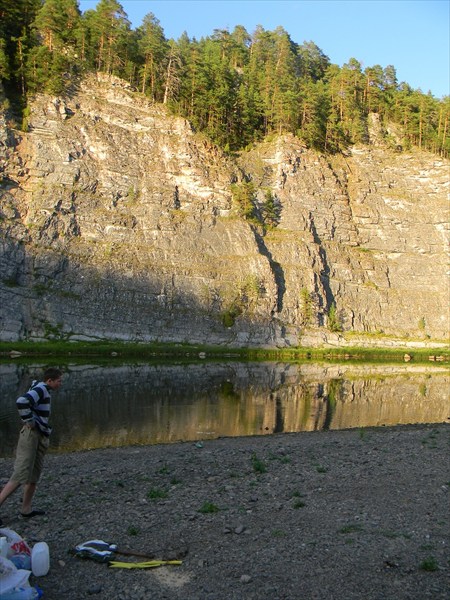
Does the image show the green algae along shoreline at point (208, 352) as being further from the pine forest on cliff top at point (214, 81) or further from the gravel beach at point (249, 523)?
the gravel beach at point (249, 523)

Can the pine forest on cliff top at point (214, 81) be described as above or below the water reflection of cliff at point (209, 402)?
above

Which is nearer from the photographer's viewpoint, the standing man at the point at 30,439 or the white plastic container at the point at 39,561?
the white plastic container at the point at 39,561

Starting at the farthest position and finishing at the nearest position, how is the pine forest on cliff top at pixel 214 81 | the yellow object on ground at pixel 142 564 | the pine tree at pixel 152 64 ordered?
the pine tree at pixel 152 64 < the pine forest on cliff top at pixel 214 81 < the yellow object on ground at pixel 142 564

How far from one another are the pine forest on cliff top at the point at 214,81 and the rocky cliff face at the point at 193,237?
5.54 m

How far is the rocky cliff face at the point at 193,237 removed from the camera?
75500 millimetres

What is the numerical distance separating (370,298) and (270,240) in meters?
23.2

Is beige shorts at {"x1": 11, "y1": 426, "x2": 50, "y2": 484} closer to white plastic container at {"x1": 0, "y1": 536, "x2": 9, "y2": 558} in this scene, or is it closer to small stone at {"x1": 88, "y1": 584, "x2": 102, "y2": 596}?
white plastic container at {"x1": 0, "y1": 536, "x2": 9, "y2": 558}

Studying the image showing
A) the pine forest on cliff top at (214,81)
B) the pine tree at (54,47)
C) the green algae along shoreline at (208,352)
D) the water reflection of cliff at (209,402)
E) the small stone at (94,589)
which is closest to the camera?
the small stone at (94,589)

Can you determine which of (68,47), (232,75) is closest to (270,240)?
(232,75)

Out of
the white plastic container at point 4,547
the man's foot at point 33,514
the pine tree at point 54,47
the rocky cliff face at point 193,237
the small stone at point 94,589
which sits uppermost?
the pine tree at point 54,47

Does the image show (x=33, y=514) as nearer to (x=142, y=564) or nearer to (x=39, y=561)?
(x=39, y=561)

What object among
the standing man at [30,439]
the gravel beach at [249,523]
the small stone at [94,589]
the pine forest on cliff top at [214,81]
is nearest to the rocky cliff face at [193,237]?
the pine forest on cliff top at [214,81]

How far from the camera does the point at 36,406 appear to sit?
11414mm

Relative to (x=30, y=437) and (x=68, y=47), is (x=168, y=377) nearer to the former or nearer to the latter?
(x=30, y=437)
